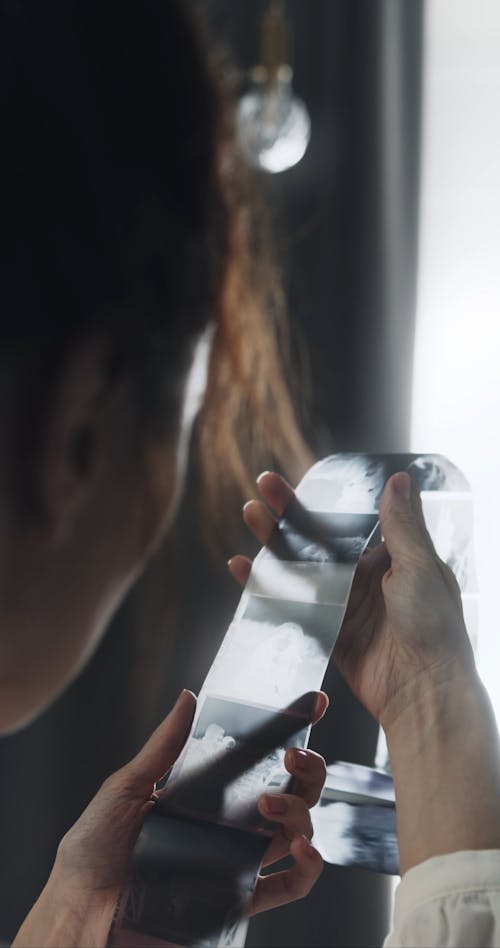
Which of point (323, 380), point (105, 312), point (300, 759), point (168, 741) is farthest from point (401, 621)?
point (323, 380)

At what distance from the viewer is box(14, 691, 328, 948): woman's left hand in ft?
2.87

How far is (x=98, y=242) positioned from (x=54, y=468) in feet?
0.40

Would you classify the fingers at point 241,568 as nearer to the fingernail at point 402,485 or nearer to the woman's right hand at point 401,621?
the woman's right hand at point 401,621

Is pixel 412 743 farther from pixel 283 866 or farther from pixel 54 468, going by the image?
pixel 283 866

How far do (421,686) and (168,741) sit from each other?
0.27 metres

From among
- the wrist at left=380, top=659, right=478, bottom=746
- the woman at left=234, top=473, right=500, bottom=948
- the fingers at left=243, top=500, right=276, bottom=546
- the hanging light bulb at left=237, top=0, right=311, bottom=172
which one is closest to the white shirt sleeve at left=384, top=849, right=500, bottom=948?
the woman at left=234, top=473, right=500, bottom=948

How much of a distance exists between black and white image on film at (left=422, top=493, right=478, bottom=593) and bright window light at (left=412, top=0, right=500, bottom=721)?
23 cm

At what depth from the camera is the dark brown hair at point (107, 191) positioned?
0.45m

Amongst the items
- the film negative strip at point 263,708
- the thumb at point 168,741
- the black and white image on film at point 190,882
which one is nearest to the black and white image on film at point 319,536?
the film negative strip at point 263,708

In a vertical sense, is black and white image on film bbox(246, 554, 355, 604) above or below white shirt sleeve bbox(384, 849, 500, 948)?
above

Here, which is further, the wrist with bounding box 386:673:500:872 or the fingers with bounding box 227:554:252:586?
the fingers with bounding box 227:554:252:586

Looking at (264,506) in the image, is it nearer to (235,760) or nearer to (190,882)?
(235,760)

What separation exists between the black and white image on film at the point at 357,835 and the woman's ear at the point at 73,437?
689 millimetres

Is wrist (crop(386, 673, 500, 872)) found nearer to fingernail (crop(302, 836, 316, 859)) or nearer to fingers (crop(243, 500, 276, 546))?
fingernail (crop(302, 836, 316, 859))
